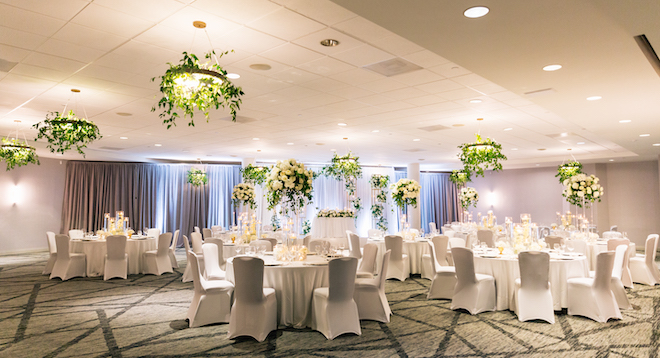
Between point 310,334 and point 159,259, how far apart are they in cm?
589

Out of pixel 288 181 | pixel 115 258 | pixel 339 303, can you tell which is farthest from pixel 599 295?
pixel 115 258

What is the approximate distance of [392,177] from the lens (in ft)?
64.3

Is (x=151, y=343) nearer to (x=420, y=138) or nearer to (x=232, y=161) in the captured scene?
(x=420, y=138)

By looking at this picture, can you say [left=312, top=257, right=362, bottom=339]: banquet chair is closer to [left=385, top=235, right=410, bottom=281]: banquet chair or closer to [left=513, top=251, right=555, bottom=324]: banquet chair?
[left=513, top=251, right=555, bottom=324]: banquet chair

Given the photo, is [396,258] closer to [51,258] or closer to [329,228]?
[329,228]

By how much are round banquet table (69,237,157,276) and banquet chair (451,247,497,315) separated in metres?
7.27

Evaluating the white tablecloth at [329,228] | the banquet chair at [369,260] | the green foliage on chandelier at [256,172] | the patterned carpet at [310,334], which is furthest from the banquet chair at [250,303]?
the green foliage on chandelier at [256,172]

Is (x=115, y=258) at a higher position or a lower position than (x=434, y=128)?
lower

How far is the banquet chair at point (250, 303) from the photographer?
16.7ft

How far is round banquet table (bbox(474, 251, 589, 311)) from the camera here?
6293 mm

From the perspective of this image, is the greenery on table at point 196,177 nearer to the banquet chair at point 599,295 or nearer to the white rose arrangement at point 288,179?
the white rose arrangement at point 288,179

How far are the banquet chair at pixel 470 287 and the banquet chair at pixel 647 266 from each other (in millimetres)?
4403

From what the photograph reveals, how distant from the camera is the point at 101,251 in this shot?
9633 mm

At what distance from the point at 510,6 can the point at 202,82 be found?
2.74 metres
